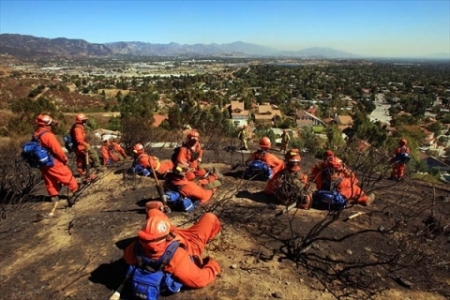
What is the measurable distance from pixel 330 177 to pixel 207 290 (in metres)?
2.98

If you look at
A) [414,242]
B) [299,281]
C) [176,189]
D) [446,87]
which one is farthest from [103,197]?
[446,87]

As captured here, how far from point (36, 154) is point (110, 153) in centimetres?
→ 375

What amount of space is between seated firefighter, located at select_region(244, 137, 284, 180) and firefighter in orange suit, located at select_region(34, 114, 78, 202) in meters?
3.35

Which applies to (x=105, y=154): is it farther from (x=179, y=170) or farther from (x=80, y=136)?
(x=179, y=170)

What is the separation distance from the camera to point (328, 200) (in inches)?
214

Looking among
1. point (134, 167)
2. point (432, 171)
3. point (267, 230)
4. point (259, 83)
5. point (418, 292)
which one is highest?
point (259, 83)

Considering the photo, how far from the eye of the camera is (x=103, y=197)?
6.28 metres

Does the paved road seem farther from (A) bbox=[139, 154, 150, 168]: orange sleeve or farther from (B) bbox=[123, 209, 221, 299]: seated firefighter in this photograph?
(B) bbox=[123, 209, 221, 299]: seated firefighter

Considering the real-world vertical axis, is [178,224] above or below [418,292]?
above

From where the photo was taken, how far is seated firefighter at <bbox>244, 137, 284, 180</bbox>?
7.02 meters

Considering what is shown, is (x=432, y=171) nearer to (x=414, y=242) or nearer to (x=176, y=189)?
(x=414, y=242)

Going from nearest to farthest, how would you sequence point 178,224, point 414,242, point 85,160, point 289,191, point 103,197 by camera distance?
point 414,242 → point 178,224 → point 289,191 → point 103,197 → point 85,160

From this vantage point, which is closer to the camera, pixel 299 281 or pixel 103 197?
pixel 299 281

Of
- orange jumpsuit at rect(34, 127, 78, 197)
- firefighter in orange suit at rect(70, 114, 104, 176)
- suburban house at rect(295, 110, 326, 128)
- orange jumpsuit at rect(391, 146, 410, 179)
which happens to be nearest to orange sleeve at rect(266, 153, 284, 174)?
orange jumpsuit at rect(391, 146, 410, 179)
